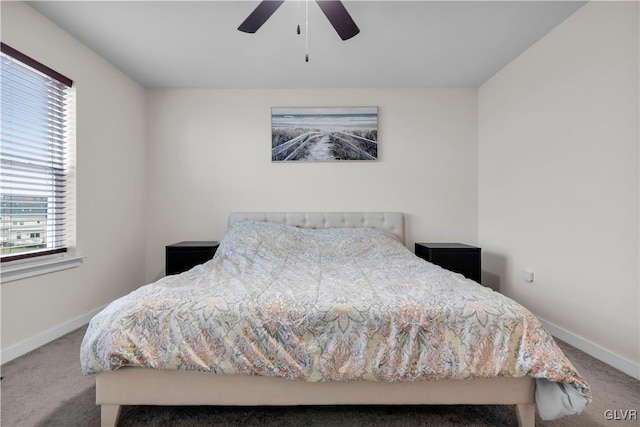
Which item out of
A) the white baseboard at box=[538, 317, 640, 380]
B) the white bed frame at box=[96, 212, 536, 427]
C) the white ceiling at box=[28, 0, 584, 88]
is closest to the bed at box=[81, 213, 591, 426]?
the white bed frame at box=[96, 212, 536, 427]

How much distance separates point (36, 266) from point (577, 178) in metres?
4.15

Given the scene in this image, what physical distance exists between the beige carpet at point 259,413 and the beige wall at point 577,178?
57 cm

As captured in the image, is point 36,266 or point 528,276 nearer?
point 36,266

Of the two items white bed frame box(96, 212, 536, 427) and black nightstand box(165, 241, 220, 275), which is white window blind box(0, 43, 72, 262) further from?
white bed frame box(96, 212, 536, 427)

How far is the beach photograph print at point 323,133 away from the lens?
334cm

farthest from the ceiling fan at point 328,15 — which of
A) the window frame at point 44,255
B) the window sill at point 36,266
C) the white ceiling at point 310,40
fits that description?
the window sill at point 36,266

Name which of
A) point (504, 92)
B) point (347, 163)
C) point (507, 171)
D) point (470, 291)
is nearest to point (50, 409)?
point (470, 291)

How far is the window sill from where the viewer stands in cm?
192

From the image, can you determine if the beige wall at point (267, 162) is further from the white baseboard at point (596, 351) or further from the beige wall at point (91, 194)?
the white baseboard at point (596, 351)

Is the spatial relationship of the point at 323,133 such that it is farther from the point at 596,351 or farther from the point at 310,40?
the point at 596,351

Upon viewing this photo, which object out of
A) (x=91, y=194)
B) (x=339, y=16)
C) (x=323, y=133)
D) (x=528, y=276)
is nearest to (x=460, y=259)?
(x=528, y=276)

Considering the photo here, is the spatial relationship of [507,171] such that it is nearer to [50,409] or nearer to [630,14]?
[630,14]

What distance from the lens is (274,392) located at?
1323 mm

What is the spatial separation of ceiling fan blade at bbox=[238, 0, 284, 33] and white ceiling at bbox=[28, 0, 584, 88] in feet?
1.19
